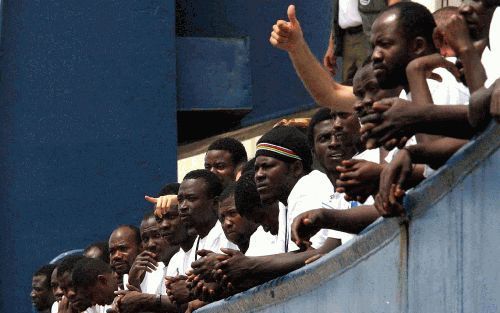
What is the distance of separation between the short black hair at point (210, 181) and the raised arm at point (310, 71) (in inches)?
68.5

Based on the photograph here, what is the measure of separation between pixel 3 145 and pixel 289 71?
9.34ft

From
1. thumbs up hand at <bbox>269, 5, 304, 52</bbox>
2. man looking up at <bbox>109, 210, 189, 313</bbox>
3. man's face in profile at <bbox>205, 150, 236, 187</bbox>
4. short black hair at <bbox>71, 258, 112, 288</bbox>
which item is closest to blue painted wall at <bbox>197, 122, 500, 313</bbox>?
thumbs up hand at <bbox>269, 5, 304, 52</bbox>

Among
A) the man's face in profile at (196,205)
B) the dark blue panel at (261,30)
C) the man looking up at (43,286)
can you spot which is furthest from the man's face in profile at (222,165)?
the dark blue panel at (261,30)

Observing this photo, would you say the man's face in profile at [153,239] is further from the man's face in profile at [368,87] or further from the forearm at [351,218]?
the forearm at [351,218]

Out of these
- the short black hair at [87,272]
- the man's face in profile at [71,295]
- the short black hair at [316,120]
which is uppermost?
the short black hair at [316,120]

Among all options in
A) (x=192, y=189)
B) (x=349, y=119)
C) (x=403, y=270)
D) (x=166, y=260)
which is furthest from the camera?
(x=166, y=260)

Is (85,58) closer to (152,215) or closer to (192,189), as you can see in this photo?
(152,215)

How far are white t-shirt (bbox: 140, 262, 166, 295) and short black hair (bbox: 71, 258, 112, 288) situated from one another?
53 centimetres

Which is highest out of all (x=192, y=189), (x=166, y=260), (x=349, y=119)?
(x=349, y=119)

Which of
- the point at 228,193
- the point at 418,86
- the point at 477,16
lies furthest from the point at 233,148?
the point at 477,16

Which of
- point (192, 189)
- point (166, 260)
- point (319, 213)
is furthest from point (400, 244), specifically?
point (166, 260)

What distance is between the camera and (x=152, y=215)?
28.7 feet

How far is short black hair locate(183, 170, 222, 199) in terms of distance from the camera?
7680 mm

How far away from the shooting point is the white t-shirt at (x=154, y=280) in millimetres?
8242
